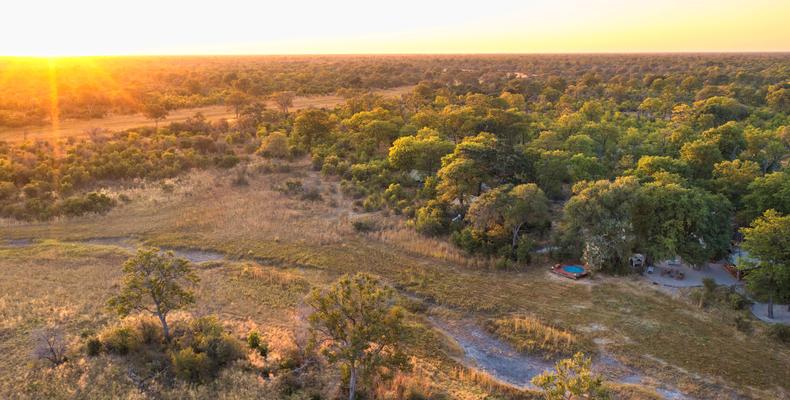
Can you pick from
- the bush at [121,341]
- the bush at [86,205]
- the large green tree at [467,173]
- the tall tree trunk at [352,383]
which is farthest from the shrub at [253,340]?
the bush at [86,205]

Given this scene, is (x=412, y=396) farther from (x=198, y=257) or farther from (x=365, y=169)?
(x=365, y=169)

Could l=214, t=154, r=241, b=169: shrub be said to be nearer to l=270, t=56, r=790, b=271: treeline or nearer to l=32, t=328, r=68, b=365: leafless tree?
l=270, t=56, r=790, b=271: treeline

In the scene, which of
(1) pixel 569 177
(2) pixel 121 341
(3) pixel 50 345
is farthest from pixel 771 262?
(3) pixel 50 345

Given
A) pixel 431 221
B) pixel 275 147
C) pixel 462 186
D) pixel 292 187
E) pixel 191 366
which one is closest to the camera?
pixel 191 366

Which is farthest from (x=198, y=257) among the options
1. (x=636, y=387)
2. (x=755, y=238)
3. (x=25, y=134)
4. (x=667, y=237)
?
(x=25, y=134)

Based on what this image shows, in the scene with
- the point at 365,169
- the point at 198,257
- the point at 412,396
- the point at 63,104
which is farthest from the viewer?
the point at 63,104

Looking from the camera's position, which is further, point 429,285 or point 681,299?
point 429,285

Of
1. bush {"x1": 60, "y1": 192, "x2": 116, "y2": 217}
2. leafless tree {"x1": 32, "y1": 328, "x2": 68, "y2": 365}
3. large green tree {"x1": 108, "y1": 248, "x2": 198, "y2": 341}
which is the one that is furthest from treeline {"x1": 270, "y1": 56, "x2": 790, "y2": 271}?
leafless tree {"x1": 32, "y1": 328, "x2": 68, "y2": 365}

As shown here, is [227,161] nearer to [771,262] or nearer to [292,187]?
[292,187]

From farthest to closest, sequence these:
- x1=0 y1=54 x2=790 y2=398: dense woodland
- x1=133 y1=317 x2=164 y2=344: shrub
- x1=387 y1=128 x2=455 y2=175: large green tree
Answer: x1=387 y1=128 x2=455 y2=175: large green tree, x1=133 y1=317 x2=164 y2=344: shrub, x1=0 y1=54 x2=790 y2=398: dense woodland
